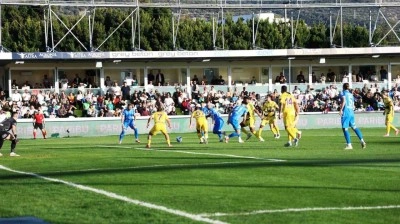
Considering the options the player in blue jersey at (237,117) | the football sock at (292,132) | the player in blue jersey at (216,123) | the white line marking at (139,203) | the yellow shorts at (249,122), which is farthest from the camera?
the yellow shorts at (249,122)

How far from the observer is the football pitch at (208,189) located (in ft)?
36.9

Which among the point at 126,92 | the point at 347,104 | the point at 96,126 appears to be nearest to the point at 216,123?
the point at 347,104

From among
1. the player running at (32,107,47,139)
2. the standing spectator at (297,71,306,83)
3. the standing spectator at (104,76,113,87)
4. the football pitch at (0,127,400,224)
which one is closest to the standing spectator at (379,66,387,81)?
the standing spectator at (297,71,306,83)

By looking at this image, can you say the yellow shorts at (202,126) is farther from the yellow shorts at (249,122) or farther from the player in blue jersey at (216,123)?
the yellow shorts at (249,122)

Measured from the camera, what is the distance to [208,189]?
1430cm

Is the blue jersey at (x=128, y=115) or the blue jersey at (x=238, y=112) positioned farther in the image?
the blue jersey at (x=128, y=115)

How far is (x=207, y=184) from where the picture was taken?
1516 cm

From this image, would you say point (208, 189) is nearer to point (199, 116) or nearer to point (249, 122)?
point (199, 116)

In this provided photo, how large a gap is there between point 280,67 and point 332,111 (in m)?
11.2

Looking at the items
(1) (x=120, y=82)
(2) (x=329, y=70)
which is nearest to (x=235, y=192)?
(1) (x=120, y=82)

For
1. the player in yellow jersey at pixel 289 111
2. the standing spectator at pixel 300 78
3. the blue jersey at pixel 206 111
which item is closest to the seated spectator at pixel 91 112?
the blue jersey at pixel 206 111

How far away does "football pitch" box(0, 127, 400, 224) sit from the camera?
11.2 metres

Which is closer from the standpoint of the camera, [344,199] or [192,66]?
[344,199]

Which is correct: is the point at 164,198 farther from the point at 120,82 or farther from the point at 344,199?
the point at 120,82
